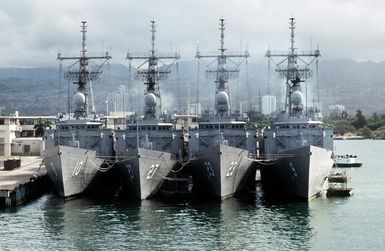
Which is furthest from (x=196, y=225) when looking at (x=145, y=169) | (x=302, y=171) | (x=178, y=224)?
(x=302, y=171)

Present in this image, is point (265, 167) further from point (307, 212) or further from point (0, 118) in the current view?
point (0, 118)

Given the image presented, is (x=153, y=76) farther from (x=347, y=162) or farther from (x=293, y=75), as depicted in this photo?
(x=347, y=162)

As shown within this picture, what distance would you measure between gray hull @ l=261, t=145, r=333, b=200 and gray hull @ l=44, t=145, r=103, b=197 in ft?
48.0

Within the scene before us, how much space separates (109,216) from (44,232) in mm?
5963

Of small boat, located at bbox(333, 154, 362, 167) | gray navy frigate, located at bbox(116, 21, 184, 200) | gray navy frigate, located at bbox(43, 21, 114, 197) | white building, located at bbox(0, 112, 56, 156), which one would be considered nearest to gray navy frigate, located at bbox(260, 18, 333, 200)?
gray navy frigate, located at bbox(116, 21, 184, 200)

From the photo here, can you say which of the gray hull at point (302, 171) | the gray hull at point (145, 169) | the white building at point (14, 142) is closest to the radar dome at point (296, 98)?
the gray hull at point (302, 171)

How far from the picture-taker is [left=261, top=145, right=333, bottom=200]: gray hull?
1793 inches

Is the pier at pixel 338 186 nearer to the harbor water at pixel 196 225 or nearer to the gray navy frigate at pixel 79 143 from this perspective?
the harbor water at pixel 196 225

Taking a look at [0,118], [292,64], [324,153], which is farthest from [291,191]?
[0,118]

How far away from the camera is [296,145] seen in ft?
177

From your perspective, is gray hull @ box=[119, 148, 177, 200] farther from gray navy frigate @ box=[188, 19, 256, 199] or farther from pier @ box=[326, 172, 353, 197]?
pier @ box=[326, 172, 353, 197]

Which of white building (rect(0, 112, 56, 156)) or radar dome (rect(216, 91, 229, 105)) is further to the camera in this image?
white building (rect(0, 112, 56, 156))

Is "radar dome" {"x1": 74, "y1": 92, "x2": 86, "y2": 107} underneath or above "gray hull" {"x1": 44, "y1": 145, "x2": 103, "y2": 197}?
above

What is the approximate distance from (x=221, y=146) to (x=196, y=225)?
7.76 m
